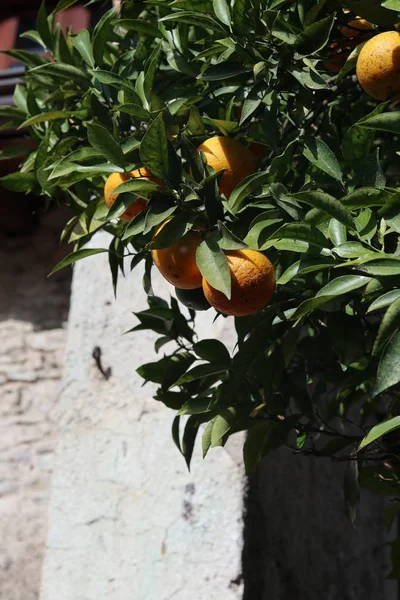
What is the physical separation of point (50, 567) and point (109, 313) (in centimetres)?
75

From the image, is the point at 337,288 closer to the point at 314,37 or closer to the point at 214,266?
the point at 214,266

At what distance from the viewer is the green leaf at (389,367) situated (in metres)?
0.95

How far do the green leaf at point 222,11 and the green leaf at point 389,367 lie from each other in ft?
1.92

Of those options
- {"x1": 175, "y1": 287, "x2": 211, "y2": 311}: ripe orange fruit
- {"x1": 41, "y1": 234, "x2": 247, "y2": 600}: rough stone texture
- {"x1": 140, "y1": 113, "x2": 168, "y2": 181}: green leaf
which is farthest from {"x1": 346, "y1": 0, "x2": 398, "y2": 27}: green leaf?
{"x1": 41, "y1": 234, "x2": 247, "y2": 600}: rough stone texture

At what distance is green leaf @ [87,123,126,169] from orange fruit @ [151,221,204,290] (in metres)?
0.12

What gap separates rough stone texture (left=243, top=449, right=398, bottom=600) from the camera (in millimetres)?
2047

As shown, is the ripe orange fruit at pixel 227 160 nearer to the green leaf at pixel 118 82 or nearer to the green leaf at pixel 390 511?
the green leaf at pixel 118 82

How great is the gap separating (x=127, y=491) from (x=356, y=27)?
4.42 ft

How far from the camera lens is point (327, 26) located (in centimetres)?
123

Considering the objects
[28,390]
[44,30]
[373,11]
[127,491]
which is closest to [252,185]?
[373,11]

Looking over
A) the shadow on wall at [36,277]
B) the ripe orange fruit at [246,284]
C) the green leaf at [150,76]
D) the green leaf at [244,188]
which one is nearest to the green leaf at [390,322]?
the ripe orange fruit at [246,284]

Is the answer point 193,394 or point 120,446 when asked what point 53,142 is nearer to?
point 193,394

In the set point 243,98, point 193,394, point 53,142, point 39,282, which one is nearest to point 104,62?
point 53,142

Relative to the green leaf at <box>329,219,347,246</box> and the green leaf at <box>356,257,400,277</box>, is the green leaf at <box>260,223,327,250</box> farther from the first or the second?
the green leaf at <box>356,257,400,277</box>
